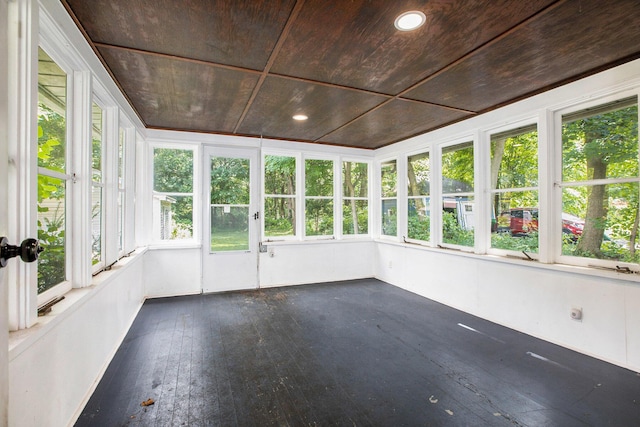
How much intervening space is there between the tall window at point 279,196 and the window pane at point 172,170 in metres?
1.19

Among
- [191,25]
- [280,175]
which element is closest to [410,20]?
[191,25]

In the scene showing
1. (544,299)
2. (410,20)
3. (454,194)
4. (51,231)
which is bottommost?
(544,299)

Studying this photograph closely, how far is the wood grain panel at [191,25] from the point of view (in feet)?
5.78

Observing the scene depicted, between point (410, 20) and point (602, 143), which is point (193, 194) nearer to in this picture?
point (410, 20)

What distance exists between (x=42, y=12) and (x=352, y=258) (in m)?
4.86

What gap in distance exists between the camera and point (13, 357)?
48.1 inches

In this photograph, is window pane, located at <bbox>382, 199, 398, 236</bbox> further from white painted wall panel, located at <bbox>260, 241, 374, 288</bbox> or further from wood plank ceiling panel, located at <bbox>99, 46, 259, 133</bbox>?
wood plank ceiling panel, located at <bbox>99, 46, 259, 133</bbox>

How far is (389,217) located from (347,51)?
368 cm

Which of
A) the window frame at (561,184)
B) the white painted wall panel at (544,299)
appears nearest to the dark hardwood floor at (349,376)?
the white painted wall panel at (544,299)

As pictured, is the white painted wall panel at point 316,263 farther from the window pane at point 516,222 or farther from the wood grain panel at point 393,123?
the window pane at point 516,222

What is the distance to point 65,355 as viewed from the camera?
68.3 inches

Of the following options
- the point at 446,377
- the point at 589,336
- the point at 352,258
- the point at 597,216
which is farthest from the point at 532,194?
the point at 352,258

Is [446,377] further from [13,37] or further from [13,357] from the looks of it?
[13,37]

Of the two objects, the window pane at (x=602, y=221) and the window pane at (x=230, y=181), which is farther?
the window pane at (x=230, y=181)
